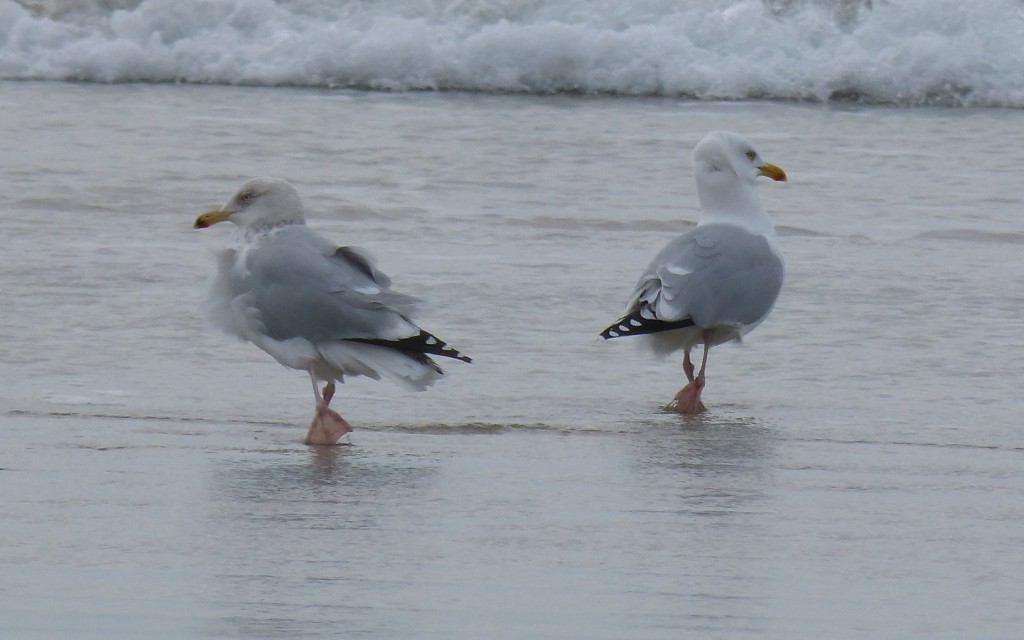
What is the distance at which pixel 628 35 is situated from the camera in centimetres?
1346

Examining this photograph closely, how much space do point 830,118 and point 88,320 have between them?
6.87 metres

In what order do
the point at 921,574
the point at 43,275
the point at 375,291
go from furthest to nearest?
the point at 43,275, the point at 375,291, the point at 921,574

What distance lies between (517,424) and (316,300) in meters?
0.60

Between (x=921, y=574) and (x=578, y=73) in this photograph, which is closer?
(x=921, y=574)

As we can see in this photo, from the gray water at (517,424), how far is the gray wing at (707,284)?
22 centimetres

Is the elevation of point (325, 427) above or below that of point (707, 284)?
below

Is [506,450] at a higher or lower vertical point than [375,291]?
lower

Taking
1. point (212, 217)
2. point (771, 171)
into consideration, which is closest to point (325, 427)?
point (212, 217)

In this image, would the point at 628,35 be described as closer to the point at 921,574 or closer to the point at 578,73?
the point at 578,73

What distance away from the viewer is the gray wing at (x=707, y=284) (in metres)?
5.19

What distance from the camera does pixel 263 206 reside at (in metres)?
4.94

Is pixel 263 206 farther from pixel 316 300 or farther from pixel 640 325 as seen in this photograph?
pixel 640 325

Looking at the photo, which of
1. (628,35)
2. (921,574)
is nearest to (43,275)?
(921,574)

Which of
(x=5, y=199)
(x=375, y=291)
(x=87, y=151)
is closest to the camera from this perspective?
(x=375, y=291)
